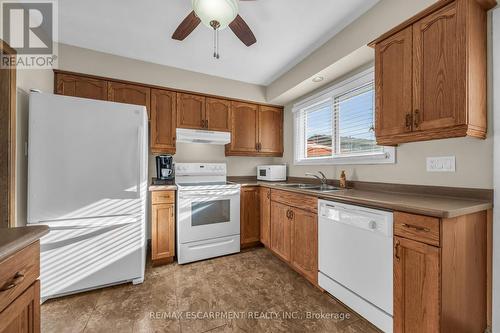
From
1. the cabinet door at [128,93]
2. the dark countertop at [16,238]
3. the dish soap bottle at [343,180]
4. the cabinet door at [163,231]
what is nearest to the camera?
the dark countertop at [16,238]

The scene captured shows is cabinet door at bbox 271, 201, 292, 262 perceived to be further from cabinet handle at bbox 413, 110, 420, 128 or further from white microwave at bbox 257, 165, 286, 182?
cabinet handle at bbox 413, 110, 420, 128

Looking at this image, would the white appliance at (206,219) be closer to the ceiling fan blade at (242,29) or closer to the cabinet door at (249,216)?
the cabinet door at (249,216)

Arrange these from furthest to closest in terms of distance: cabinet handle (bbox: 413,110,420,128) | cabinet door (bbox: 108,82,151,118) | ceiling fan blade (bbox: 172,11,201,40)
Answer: cabinet door (bbox: 108,82,151,118) → ceiling fan blade (bbox: 172,11,201,40) → cabinet handle (bbox: 413,110,420,128)

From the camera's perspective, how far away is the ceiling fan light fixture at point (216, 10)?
141 cm

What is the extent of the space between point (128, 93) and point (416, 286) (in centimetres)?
335

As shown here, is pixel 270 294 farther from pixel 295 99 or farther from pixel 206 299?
pixel 295 99

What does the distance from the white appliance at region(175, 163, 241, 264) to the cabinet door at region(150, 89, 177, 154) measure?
1.08ft

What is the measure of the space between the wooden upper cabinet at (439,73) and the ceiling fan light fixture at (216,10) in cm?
124

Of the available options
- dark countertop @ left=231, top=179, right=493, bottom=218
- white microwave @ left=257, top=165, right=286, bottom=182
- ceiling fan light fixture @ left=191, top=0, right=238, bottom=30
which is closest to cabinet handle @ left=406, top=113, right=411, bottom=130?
dark countertop @ left=231, top=179, right=493, bottom=218

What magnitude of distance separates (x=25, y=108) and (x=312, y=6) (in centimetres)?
264

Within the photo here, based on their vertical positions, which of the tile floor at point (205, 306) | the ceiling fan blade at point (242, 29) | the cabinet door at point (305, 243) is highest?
the ceiling fan blade at point (242, 29)

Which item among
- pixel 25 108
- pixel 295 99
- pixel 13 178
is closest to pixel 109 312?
pixel 13 178

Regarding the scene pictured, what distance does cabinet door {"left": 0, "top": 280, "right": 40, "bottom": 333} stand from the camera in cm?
70

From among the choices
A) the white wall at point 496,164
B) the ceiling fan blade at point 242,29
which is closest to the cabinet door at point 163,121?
the ceiling fan blade at point 242,29
